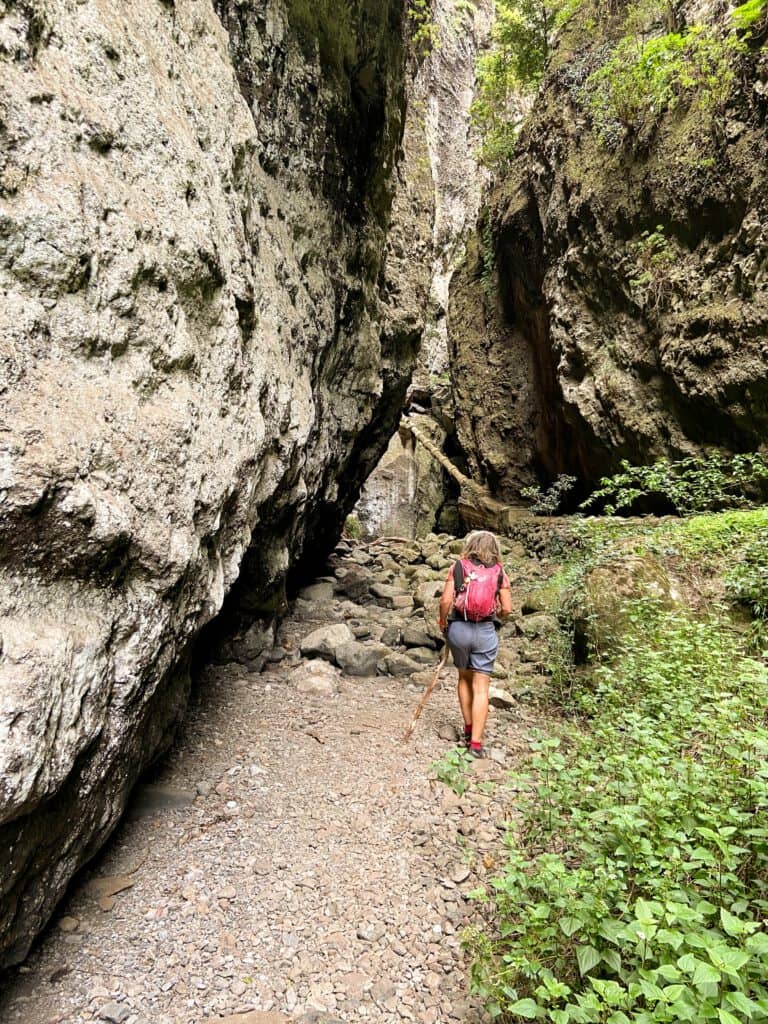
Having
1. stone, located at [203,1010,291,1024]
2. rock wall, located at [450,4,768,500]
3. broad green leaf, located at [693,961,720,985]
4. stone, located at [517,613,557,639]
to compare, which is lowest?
stone, located at [203,1010,291,1024]

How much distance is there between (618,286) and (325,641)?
8.27 m

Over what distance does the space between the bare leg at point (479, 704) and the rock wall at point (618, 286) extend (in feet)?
19.3

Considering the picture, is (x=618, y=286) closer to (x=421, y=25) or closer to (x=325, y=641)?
(x=421, y=25)

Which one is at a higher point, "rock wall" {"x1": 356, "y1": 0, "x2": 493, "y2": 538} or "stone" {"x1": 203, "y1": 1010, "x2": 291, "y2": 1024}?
"rock wall" {"x1": 356, "y1": 0, "x2": 493, "y2": 538}

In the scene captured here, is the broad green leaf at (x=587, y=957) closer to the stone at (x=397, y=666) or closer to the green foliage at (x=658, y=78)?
the stone at (x=397, y=666)

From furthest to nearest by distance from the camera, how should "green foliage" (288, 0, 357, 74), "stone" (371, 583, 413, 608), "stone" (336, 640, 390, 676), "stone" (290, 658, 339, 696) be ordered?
"stone" (371, 583, 413, 608), "stone" (336, 640, 390, 676), "green foliage" (288, 0, 357, 74), "stone" (290, 658, 339, 696)

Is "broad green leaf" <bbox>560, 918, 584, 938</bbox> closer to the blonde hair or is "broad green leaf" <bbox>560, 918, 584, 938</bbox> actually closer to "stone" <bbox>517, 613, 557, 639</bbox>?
the blonde hair

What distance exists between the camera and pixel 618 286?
382 inches

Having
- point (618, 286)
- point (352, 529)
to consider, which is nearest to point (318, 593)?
point (618, 286)

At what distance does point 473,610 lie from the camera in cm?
451

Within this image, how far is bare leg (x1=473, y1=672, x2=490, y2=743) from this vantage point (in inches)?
174

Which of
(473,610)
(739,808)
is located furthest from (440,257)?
(739,808)

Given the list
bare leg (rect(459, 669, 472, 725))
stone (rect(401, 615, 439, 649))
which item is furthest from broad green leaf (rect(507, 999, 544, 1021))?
stone (rect(401, 615, 439, 649))

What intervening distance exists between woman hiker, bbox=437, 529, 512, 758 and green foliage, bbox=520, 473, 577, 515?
749 centimetres
